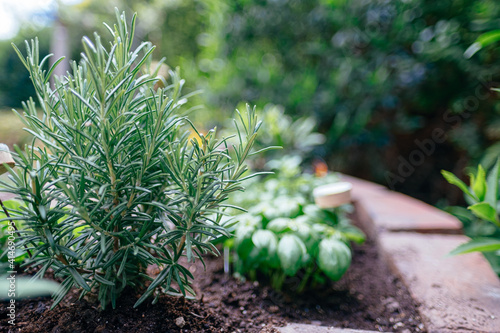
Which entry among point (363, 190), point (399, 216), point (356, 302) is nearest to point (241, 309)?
point (356, 302)

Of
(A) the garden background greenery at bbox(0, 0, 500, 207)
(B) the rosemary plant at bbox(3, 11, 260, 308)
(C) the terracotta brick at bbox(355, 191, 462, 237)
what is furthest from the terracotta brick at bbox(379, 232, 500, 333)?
(A) the garden background greenery at bbox(0, 0, 500, 207)

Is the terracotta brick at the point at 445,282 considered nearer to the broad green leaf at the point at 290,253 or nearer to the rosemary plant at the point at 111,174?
the broad green leaf at the point at 290,253

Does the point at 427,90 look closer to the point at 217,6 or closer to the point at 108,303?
the point at 217,6

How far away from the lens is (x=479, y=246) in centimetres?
111

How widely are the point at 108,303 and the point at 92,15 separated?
8.28m

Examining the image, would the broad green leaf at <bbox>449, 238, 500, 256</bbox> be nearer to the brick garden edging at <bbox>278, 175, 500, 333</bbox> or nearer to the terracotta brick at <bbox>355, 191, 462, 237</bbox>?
Answer: the brick garden edging at <bbox>278, 175, 500, 333</bbox>

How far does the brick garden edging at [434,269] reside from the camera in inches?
42.9

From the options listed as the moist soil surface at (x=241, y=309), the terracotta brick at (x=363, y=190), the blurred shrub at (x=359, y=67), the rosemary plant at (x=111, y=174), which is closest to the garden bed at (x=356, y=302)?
the moist soil surface at (x=241, y=309)

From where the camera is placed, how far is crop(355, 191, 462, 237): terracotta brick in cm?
191

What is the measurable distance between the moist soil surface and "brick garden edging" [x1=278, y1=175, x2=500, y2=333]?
66 mm

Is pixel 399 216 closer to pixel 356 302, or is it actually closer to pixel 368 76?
pixel 356 302

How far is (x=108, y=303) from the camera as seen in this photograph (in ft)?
2.93

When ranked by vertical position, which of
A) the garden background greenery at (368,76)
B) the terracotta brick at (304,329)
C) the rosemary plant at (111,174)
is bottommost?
the terracotta brick at (304,329)

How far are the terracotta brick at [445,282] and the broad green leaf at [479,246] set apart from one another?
57 mm
